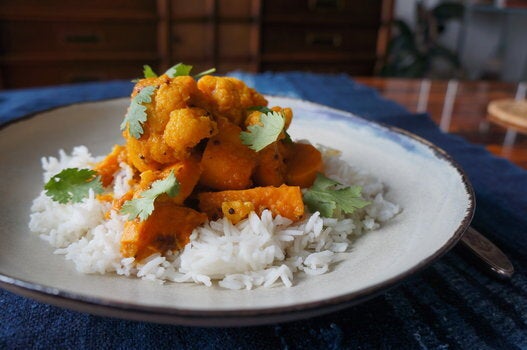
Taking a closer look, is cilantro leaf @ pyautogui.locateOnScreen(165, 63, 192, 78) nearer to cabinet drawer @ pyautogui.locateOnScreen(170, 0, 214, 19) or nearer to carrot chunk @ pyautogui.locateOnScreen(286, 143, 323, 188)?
carrot chunk @ pyautogui.locateOnScreen(286, 143, 323, 188)

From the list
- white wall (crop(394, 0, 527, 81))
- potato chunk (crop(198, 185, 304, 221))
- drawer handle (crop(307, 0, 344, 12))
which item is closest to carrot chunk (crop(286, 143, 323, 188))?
potato chunk (crop(198, 185, 304, 221))

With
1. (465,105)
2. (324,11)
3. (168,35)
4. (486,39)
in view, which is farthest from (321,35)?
(486,39)

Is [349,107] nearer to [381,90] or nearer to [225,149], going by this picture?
[381,90]

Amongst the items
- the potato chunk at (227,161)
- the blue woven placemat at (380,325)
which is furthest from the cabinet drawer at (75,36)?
the blue woven placemat at (380,325)

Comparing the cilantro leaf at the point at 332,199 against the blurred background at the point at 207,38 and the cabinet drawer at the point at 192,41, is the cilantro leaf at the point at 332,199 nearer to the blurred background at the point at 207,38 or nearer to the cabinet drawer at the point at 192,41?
the blurred background at the point at 207,38

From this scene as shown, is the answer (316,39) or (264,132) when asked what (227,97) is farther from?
(316,39)

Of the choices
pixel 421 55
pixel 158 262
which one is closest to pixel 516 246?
pixel 158 262
